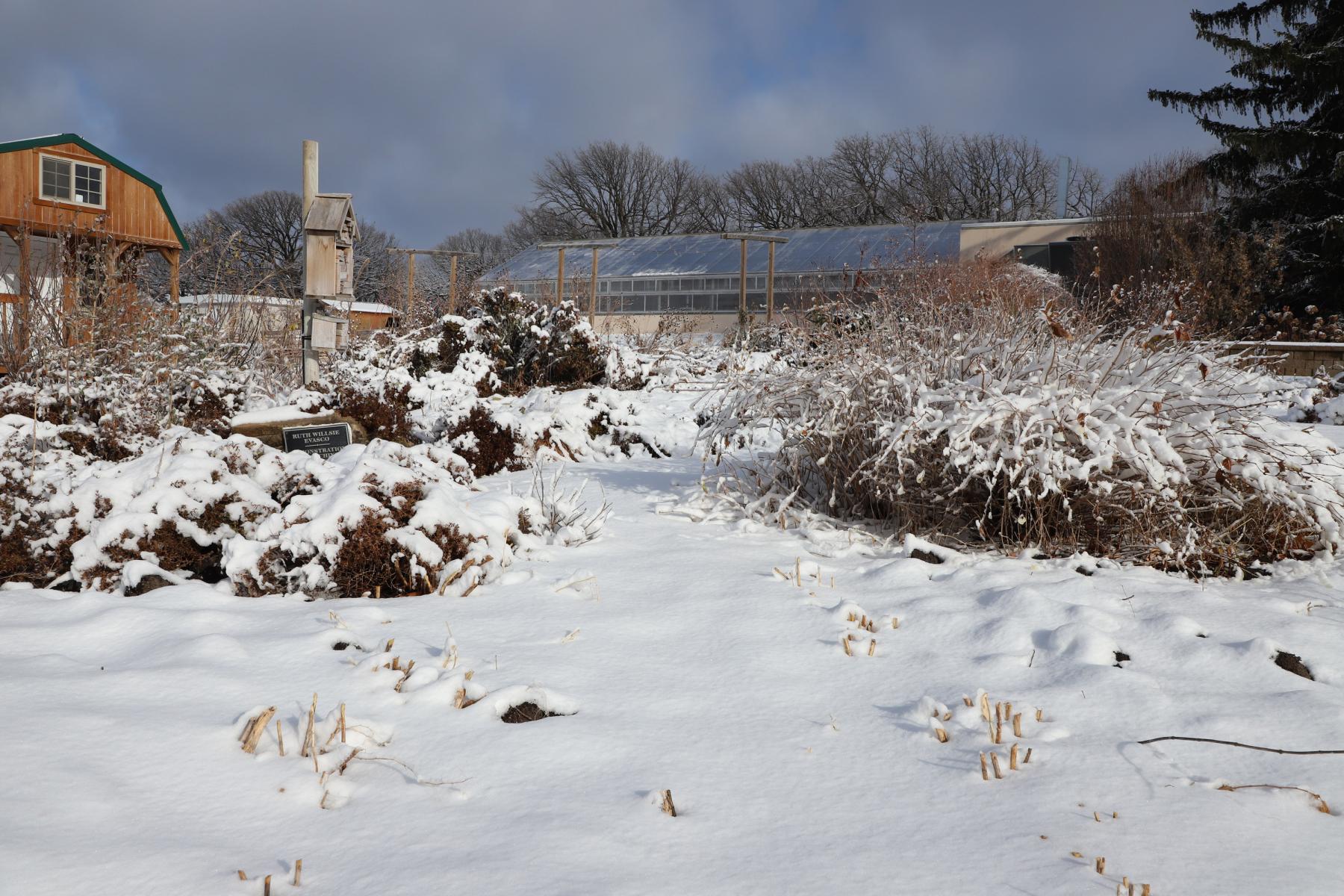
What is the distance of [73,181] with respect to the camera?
19031 mm

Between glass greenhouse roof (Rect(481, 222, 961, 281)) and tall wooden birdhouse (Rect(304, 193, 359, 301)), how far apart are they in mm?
21824

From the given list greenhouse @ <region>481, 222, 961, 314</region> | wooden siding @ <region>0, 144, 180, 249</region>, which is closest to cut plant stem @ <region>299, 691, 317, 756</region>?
wooden siding @ <region>0, 144, 180, 249</region>

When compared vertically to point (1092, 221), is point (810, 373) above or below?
below

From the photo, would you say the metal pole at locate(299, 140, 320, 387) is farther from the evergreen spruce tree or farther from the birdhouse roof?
the evergreen spruce tree

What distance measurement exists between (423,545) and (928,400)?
2226 mm

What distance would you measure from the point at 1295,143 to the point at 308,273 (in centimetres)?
1937

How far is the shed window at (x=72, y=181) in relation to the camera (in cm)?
1866

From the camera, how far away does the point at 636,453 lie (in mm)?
7578

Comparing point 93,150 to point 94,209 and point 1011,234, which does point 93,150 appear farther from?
point 1011,234

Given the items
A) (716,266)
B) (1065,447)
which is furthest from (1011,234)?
(1065,447)

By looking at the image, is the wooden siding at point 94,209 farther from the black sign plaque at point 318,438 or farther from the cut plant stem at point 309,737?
the cut plant stem at point 309,737

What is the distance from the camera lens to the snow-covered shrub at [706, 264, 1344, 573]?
3.84 meters

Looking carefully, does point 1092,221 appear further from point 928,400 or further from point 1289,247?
point 928,400

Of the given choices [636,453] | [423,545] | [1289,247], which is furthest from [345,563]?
[1289,247]
